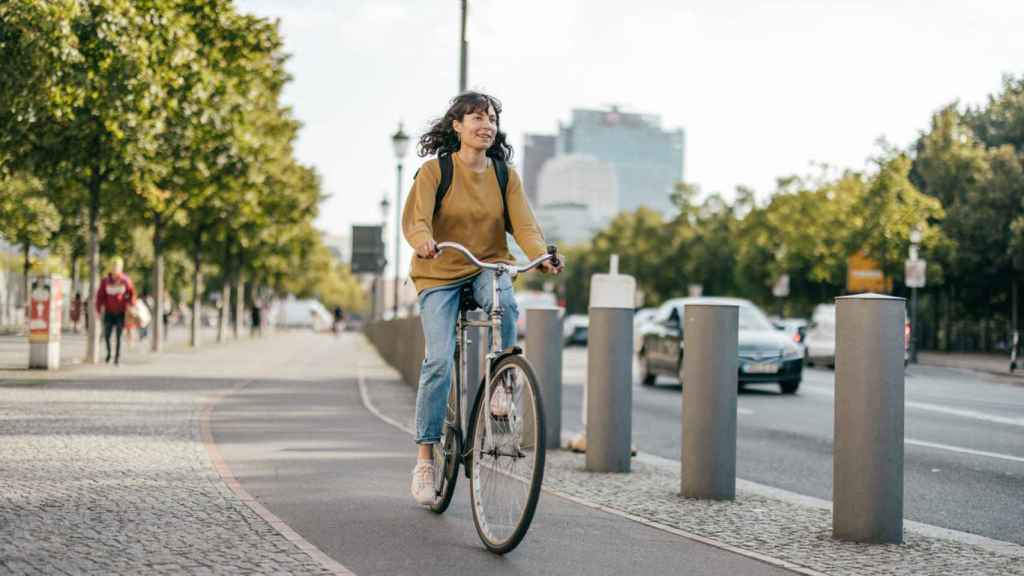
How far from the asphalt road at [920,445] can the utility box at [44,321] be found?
7.66 metres

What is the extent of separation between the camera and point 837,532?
5.92 metres

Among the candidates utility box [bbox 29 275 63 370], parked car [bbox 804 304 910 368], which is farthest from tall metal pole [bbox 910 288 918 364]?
utility box [bbox 29 275 63 370]

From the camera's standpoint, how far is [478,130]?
19.3ft

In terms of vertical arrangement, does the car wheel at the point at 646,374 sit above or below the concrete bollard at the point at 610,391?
below

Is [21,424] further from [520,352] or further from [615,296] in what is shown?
[520,352]

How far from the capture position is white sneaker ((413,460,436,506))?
6133mm

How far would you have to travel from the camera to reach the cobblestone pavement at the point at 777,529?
534 centimetres

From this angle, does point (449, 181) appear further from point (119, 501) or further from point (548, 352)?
point (548, 352)

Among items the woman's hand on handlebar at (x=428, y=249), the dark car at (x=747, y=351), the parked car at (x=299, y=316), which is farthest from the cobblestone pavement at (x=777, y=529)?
the parked car at (x=299, y=316)

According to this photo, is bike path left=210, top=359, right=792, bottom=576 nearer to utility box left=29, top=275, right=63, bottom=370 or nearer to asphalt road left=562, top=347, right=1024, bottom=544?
asphalt road left=562, top=347, right=1024, bottom=544

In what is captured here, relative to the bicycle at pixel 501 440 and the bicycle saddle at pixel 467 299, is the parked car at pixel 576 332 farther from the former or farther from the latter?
the bicycle at pixel 501 440

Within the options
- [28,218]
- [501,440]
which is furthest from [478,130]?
[28,218]

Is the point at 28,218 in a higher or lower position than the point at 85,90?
lower

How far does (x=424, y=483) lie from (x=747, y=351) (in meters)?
13.2
